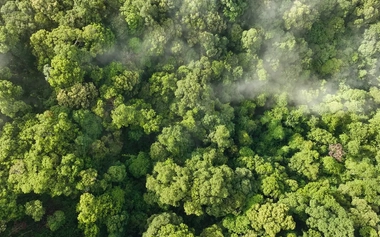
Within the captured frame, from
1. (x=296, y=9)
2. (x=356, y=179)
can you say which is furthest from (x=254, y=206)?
(x=296, y=9)

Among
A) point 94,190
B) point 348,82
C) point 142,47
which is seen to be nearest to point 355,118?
point 348,82

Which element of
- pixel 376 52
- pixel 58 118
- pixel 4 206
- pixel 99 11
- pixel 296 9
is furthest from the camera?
pixel 376 52

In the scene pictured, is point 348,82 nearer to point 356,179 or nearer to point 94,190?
point 356,179

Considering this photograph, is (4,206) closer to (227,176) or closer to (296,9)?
(227,176)

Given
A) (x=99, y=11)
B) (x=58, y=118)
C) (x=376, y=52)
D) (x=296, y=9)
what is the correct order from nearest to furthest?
(x=58, y=118) → (x=99, y=11) → (x=296, y=9) → (x=376, y=52)

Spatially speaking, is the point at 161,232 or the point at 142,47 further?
the point at 142,47

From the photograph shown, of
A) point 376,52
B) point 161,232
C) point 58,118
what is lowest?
point 161,232

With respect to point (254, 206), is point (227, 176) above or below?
above
